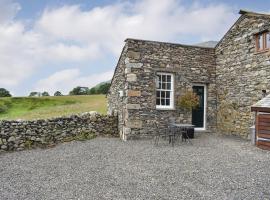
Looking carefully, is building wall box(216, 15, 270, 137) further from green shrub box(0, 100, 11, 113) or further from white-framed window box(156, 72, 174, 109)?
green shrub box(0, 100, 11, 113)

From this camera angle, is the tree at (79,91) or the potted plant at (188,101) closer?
the potted plant at (188,101)

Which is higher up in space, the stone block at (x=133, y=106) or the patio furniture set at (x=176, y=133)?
the stone block at (x=133, y=106)

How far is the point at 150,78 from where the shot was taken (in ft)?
40.5

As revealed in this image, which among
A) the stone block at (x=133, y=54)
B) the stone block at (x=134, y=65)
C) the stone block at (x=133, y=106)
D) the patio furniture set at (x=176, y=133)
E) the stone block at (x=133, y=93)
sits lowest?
the patio furniture set at (x=176, y=133)

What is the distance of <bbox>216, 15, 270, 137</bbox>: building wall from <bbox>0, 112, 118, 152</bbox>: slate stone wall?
5.57 m

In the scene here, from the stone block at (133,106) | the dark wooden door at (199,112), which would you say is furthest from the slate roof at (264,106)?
the stone block at (133,106)

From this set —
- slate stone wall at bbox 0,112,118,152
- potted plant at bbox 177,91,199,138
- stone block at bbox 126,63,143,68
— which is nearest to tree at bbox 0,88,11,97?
slate stone wall at bbox 0,112,118,152

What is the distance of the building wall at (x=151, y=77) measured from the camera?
12.0 m

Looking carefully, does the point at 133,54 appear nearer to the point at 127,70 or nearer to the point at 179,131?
the point at 127,70

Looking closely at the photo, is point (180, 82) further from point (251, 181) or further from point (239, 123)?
point (251, 181)

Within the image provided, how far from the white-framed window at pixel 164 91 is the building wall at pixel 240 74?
8.72 feet

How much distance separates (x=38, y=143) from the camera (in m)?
11.4

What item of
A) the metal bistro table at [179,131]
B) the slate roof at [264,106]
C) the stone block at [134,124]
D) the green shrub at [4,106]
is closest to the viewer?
the slate roof at [264,106]

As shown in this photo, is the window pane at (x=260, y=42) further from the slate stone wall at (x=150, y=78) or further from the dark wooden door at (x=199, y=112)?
the dark wooden door at (x=199, y=112)
